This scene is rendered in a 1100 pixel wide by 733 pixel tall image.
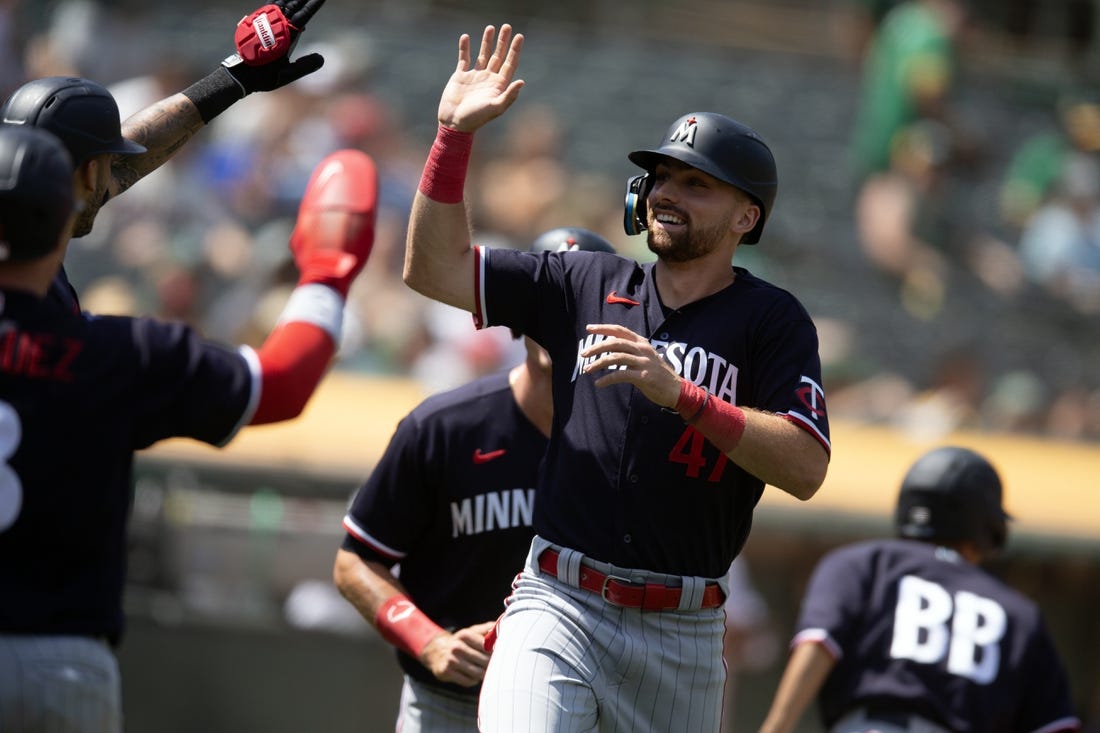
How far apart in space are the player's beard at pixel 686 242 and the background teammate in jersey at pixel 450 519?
60cm

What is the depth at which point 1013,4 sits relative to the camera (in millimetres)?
14117

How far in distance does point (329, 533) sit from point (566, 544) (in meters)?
4.21

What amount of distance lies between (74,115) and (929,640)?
124 inches

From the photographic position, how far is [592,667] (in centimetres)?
380

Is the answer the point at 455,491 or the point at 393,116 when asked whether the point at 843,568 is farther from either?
the point at 393,116

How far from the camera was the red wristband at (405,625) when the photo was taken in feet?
14.4

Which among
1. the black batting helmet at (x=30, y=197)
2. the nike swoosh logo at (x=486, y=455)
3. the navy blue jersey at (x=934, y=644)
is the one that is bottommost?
the navy blue jersey at (x=934, y=644)

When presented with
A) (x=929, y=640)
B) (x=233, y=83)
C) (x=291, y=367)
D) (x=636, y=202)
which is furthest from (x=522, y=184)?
(x=291, y=367)

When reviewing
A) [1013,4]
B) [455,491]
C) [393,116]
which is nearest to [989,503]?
[455,491]

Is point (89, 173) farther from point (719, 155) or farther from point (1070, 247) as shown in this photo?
point (1070, 247)

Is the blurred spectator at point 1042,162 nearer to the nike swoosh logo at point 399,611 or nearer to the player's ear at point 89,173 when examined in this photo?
the nike swoosh logo at point 399,611

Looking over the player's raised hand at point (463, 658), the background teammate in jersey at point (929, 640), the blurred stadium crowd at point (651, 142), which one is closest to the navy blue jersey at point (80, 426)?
the player's raised hand at point (463, 658)

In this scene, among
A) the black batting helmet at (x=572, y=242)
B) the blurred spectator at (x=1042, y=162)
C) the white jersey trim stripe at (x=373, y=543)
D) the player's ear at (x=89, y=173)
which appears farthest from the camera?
the blurred spectator at (x=1042, y=162)

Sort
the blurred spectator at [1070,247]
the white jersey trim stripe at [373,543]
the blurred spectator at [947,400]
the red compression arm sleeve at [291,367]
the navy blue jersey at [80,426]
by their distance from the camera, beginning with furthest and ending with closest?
the blurred spectator at [1070,247], the blurred spectator at [947,400], the white jersey trim stripe at [373,543], the red compression arm sleeve at [291,367], the navy blue jersey at [80,426]
